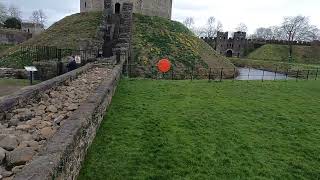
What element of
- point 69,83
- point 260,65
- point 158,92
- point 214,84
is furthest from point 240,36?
point 69,83

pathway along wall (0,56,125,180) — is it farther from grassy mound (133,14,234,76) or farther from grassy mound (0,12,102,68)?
grassy mound (0,12,102,68)

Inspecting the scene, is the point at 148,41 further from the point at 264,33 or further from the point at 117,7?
the point at 264,33

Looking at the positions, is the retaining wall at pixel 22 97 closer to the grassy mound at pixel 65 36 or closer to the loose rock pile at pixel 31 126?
the loose rock pile at pixel 31 126

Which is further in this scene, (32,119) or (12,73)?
(12,73)

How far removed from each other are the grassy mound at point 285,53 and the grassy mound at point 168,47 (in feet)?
99.5

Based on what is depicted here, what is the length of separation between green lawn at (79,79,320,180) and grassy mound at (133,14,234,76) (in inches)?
419

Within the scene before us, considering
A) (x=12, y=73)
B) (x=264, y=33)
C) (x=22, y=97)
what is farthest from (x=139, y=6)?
(x=264, y=33)

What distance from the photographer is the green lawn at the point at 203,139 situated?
6.17m

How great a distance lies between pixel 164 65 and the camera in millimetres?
24000

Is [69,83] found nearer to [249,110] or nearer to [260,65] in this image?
[249,110]

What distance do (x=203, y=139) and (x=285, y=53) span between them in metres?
56.6

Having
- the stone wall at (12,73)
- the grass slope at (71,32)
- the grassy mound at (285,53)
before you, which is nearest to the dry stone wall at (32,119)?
the stone wall at (12,73)

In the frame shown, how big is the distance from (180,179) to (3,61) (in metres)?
20.9

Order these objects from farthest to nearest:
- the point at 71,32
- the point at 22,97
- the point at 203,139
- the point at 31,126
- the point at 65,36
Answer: the point at 71,32
the point at 65,36
the point at 203,139
the point at 22,97
the point at 31,126
